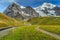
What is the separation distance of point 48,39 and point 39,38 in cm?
311

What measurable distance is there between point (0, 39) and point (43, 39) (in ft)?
38.4

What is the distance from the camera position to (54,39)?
45531 mm

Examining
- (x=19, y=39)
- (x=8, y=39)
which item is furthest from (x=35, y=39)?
(x=8, y=39)

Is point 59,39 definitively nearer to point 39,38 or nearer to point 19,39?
point 39,38

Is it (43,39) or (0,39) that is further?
(43,39)

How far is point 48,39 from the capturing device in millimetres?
46625

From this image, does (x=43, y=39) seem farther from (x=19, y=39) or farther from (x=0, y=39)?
(x=0, y=39)

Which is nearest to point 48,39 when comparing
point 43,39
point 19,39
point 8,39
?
point 43,39

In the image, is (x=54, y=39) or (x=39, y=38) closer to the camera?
(x=54, y=39)

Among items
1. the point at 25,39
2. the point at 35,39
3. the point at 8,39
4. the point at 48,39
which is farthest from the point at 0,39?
the point at 48,39

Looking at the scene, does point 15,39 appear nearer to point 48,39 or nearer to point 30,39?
point 30,39

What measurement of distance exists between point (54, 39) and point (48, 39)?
72.3 inches

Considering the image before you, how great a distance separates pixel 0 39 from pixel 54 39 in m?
14.1

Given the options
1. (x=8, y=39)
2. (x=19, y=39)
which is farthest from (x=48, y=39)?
(x=8, y=39)
